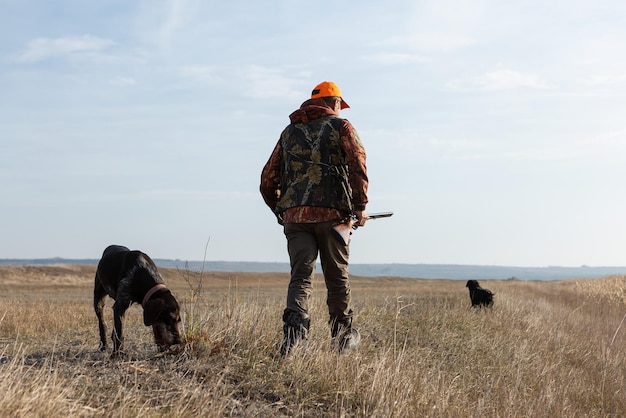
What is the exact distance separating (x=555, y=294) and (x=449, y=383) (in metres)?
17.6

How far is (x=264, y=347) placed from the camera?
5691mm

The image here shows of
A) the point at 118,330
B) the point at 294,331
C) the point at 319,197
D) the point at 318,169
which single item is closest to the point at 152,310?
the point at 118,330

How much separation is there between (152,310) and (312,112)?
217 centimetres

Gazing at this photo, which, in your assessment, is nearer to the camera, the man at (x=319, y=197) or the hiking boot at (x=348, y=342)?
the man at (x=319, y=197)

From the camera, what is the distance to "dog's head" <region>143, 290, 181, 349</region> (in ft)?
17.9

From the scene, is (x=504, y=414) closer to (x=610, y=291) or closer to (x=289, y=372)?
(x=289, y=372)

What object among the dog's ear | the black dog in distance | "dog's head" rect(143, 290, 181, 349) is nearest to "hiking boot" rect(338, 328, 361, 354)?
"dog's head" rect(143, 290, 181, 349)

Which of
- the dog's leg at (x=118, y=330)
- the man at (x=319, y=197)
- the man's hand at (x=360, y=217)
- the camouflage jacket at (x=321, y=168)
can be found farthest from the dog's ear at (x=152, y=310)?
the man's hand at (x=360, y=217)

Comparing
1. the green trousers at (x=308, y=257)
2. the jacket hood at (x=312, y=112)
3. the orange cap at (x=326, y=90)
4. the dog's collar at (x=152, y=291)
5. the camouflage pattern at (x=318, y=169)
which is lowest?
the dog's collar at (x=152, y=291)

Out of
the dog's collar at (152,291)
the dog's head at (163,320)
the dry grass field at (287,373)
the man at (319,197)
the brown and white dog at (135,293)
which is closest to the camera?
the dry grass field at (287,373)

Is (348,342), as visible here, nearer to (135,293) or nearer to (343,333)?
(343,333)

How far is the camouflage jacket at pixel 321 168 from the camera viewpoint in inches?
223

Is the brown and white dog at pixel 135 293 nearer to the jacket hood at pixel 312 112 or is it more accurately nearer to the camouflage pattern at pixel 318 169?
the camouflage pattern at pixel 318 169

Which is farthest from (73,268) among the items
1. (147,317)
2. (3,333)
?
(147,317)
